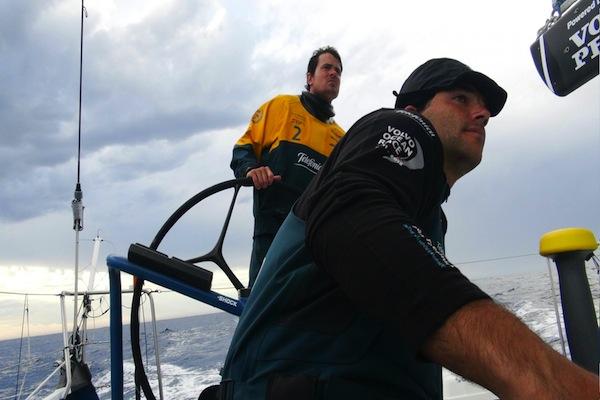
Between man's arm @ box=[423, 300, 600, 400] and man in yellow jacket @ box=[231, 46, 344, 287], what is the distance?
1.53 meters

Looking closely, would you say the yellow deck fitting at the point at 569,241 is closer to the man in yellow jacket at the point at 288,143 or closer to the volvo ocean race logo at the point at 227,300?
the volvo ocean race logo at the point at 227,300

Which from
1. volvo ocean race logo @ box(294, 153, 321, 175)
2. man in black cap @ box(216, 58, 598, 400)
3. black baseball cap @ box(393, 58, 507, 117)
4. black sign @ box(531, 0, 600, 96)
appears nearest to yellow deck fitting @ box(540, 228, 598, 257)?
man in black cap @ box(216, 58, 598, 400)

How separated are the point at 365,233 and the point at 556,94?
1.63 m

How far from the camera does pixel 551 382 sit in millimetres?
527

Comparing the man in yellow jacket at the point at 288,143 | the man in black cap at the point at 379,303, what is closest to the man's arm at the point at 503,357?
the man in black cap at the point at 379,303

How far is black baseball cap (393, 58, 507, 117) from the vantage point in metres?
1.20

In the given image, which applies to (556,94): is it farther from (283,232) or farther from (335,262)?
(335,262)

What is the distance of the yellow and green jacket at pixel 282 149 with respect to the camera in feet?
7.02

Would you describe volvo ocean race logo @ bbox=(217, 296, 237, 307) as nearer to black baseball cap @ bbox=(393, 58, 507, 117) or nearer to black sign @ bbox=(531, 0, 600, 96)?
black baseball cap @ bbox=(393, 58, 507, 117)

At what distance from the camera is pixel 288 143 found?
236cm

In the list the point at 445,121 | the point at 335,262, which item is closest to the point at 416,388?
the point at 335,262

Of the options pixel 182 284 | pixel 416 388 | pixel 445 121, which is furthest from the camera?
pixel 182 284

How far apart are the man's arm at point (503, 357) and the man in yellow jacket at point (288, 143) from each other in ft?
5.01

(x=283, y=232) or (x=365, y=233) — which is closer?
(x=365, y=233)
